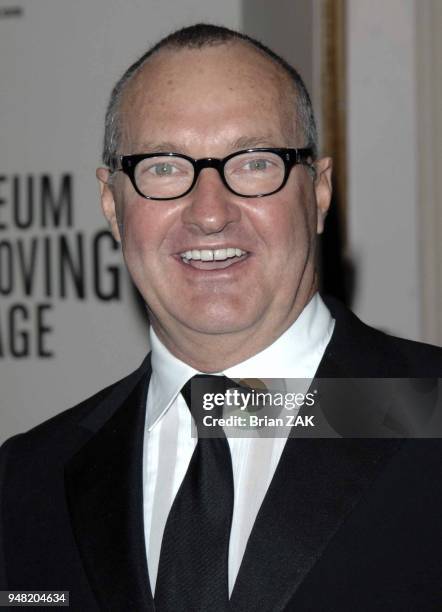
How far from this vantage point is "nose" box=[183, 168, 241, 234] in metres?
1.54

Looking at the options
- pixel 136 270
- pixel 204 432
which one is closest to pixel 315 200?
pixel 136 270

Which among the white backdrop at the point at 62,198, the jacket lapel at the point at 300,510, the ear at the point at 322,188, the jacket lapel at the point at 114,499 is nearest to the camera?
the jacket lapel at the point at 300,510

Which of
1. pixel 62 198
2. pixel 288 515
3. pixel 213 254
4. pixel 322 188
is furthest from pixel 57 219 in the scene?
pixel 288 515

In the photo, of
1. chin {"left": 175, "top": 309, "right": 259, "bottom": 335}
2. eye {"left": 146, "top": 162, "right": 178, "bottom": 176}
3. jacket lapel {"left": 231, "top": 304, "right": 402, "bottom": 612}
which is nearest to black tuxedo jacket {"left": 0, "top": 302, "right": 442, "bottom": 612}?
jacket lapel {"left": 231, "top": 304, "right": 402, "bottom": 612}

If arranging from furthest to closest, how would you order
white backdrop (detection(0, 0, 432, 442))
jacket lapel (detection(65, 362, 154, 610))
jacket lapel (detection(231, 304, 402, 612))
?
white backdrop (detection(0, 0, 432, 442)) < jacket lapel (detection(65, 362, 154, 610)) < jacket lapel (detection(231, 304, 402, 612))

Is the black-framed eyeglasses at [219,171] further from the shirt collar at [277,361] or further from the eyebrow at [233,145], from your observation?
the shirt collar at [277,361]

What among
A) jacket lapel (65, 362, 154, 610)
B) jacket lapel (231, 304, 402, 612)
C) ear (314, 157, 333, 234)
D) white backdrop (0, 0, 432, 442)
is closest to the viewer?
jacket lapel (231, 304, 402, 612)

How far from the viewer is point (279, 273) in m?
1.60

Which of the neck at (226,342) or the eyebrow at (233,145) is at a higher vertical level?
the eyebrow at (233,145)

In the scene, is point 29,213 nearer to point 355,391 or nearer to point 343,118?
point 343,118

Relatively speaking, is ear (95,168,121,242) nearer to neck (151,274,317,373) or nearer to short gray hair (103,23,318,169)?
short gray hair (103,23,318,169)

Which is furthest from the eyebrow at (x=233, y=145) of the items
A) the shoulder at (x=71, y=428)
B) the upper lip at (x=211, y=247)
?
the shoulder at (x=71, y=428)

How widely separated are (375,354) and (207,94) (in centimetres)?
50

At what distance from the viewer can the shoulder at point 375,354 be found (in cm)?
163
